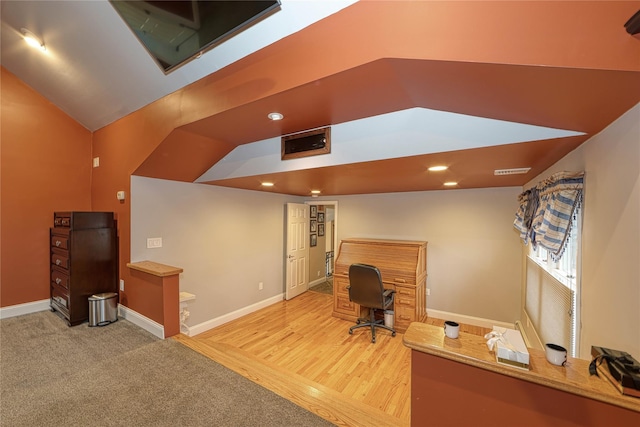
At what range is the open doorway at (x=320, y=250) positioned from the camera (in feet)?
19.3

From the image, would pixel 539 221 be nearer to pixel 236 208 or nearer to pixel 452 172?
pixel 452 172

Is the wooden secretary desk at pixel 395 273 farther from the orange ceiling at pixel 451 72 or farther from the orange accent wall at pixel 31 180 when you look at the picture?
the orange accent wall at pixel 31 180

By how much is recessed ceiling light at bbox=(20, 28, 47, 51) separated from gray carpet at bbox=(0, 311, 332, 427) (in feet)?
9.19

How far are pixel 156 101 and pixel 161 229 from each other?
1.55 meters

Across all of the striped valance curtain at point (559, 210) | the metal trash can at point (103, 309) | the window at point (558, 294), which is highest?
the striped valance curtain at point (559, 210)

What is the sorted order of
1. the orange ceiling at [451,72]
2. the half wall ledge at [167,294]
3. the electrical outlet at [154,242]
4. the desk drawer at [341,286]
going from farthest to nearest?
1. the desk drawer at [341,286]
2. the electrical outlet at [154,242]
3. the half wall ledge at [167,294]
4. the orange ceiling at [451,72]

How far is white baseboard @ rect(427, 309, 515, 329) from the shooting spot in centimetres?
371

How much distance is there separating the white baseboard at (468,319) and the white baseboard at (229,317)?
9.38 ft

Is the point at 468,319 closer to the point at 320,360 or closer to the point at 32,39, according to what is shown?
the point at 320,360

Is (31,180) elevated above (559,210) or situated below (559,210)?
above

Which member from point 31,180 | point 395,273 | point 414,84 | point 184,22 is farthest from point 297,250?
point 414,84

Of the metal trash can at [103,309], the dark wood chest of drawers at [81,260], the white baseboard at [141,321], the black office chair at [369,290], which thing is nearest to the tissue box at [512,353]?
the black office chair at [369,290]

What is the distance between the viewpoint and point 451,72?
1088mm

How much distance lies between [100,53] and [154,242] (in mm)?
1970
